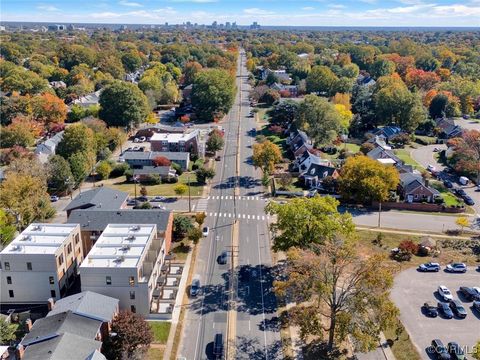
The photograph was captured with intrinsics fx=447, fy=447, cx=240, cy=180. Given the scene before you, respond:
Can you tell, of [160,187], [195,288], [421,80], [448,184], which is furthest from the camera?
[421,80]

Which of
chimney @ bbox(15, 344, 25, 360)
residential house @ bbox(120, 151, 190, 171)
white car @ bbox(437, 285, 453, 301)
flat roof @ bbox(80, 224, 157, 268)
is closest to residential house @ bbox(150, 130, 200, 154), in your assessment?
residential house @ bbox(120, 151, 190, 171)

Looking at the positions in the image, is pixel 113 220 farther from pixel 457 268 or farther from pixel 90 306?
pixel 457 268

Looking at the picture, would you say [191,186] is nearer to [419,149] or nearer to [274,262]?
[274,262]

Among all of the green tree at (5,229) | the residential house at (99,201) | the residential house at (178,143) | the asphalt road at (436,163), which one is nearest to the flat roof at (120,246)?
the residential house at (99,201)

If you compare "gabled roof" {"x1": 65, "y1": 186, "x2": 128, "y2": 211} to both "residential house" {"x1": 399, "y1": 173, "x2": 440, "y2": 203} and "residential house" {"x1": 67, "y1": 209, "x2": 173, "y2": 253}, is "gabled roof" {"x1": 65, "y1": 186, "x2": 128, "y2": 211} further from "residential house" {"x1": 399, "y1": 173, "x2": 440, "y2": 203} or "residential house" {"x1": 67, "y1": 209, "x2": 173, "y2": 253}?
"residential house" {"x1": 399, "y1": 173, "x2": 440, "y2": 203}

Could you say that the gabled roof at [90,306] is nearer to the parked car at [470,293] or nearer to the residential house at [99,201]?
the residential house at [99,201]

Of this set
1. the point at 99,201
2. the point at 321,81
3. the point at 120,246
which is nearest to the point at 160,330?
the point at 120,246
